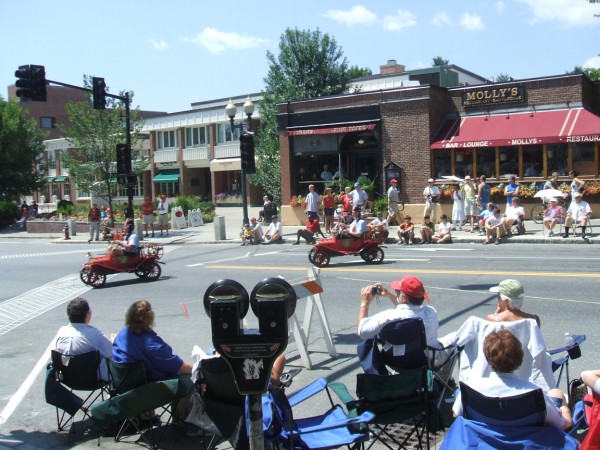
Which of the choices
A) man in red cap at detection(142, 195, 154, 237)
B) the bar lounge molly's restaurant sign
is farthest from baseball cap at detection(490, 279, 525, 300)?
man in red cap at detection(142, 195, 154, 237)

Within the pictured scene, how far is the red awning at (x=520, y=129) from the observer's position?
25562mm

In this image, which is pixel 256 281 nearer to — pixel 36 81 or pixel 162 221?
pixel 36 81

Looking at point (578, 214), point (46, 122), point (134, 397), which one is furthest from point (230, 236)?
point (46, 122)

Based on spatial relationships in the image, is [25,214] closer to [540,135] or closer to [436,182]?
[436,182]

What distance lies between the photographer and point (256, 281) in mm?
14969

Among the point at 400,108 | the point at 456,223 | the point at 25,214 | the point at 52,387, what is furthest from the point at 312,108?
the point at 52,387

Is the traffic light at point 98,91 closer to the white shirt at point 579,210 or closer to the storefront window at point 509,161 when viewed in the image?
the storefront window at point 509,161

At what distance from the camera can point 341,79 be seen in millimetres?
39625

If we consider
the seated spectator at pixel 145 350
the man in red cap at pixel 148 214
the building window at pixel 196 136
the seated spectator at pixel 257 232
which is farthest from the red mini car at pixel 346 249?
the building window at pixel 196 136

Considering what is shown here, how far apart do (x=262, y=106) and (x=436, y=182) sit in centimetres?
1465

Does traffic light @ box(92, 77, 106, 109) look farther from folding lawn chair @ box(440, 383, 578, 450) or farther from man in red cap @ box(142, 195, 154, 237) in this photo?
folding lawn chair @ box(440, 383, 578, 450)

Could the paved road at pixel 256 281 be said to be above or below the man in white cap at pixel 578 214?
below

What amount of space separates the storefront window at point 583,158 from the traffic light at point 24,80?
63.4 feet

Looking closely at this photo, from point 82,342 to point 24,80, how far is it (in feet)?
60.4
